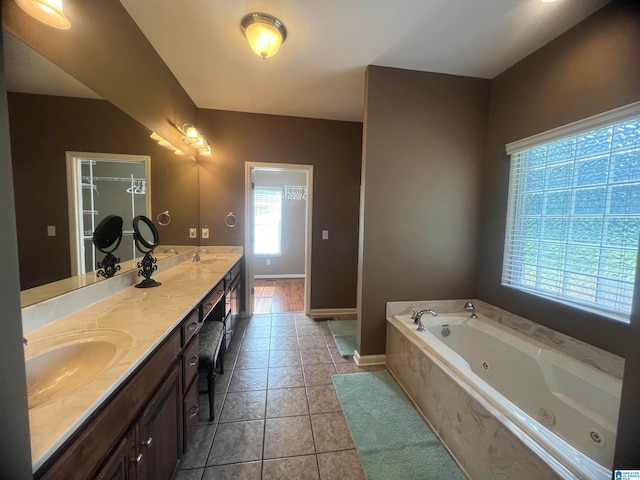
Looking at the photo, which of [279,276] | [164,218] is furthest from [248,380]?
[279,276]

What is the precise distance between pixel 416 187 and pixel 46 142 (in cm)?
240

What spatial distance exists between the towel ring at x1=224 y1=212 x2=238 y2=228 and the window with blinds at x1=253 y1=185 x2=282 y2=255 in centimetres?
235

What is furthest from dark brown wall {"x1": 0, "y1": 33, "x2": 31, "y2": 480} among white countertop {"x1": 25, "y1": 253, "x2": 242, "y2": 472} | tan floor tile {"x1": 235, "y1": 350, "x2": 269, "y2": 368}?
tan floor tile {"x1": 235, "y1": 350, "x2": 269, "y2": 368}

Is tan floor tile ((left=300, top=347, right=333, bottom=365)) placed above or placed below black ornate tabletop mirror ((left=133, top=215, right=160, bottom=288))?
below

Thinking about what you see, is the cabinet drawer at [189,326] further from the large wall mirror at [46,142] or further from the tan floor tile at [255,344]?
the tan floor tile at [255,344]

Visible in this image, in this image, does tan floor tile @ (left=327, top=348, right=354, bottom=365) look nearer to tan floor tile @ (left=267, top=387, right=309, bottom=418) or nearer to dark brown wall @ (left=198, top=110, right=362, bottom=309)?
tan floor tile @ (left=267, top=387, right=309, bottom=418)

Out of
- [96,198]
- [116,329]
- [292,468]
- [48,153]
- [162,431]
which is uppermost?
[48,153]

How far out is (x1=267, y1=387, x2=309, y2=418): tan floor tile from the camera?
1.76 metres

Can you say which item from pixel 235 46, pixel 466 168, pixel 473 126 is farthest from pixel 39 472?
pixel 473 126

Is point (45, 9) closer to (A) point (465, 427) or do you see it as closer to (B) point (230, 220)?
(B) point (230, 220)

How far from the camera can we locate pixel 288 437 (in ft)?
5.14

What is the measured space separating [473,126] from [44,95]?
2.93 metres

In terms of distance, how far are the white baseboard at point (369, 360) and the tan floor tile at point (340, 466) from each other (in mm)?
879

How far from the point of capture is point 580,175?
166 centimetres
